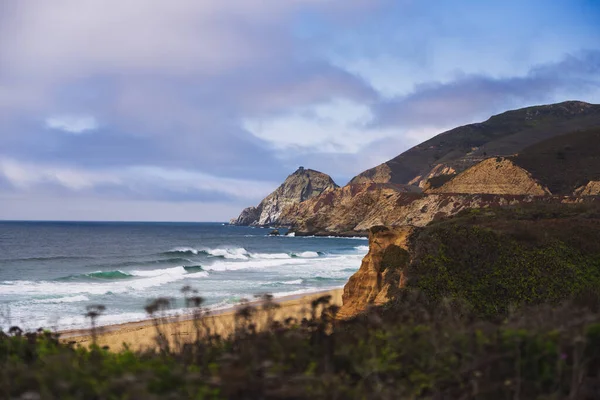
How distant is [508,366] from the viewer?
14.7ft

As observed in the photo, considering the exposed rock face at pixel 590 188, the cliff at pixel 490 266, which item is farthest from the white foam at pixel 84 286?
the exposed rock face at pixel 590 188

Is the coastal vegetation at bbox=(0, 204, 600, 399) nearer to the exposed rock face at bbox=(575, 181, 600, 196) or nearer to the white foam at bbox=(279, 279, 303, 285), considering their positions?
the white foam at bbox=(279, 279, 303, 285)

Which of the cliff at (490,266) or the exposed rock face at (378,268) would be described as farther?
the exposed rock face at (378,268)

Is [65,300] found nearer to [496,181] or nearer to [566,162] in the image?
[496,181]

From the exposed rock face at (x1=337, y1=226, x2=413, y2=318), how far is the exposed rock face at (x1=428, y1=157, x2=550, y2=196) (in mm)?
58562

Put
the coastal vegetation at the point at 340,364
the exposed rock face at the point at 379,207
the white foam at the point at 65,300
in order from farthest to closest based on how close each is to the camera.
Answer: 1. the exposed rock face at the point at 379,207
2. the white foam at the point at 65,300
3. the coastal vegetation at the point at 340,364

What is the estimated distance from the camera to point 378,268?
17609 mm

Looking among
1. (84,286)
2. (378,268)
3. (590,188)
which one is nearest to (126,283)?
Result: (84,286)

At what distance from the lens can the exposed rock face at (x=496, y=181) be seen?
74688mm

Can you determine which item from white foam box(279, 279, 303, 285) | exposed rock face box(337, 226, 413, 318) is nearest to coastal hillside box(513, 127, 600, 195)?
white foam box(279, 279, 303, 285)

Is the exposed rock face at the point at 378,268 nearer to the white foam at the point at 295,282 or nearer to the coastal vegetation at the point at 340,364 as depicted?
the coastal vegetation at the point at 340,364

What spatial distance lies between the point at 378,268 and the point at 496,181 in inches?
2769

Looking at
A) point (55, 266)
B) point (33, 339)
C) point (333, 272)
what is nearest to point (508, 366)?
point (33, 339)

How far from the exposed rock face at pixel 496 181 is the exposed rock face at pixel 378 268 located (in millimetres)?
58562
